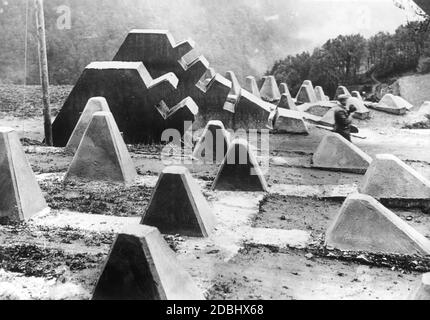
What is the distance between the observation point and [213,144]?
26.4ft

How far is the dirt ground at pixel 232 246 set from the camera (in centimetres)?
371

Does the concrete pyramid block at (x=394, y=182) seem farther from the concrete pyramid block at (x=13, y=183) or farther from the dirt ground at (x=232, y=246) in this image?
the concrete pyramid block at (x=13, y=183)

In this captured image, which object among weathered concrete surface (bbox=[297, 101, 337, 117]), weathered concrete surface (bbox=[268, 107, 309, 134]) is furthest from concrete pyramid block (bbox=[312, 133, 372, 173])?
weathered concrete surface (bbox=[297, 101, 337, 117])

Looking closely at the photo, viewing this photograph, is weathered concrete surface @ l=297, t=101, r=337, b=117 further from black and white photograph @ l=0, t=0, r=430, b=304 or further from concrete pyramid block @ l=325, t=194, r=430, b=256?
concrete pyramid block @ l=325, t=194, r=430, b=256

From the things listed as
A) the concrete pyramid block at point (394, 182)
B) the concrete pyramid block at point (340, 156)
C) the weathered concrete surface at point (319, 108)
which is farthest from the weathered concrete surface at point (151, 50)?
the concrete pyramid block at point (394, 182)

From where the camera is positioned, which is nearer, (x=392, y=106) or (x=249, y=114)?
(x=249, y=114)

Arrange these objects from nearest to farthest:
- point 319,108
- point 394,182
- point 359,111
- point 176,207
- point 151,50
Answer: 1. point 176,207
2. point 394,182
3. point 151,50
4. point 359,111
5. point 319,108

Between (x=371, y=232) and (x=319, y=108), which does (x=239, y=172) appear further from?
(x=319, y=108)

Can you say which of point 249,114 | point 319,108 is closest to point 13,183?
point 249,114

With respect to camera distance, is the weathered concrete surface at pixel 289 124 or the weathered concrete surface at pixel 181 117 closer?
the weathered concrete surface at pixel 181 117

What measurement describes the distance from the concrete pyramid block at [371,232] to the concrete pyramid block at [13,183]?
3038 millimetres

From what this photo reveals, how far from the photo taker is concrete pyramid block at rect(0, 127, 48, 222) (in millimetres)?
4961

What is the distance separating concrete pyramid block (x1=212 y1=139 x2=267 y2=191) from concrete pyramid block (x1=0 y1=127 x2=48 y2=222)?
7.65 ft

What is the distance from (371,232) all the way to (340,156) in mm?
3449
